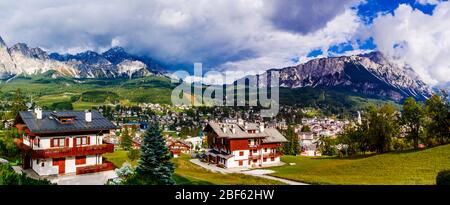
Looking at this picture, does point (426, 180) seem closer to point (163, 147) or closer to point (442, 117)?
point (163, 147)

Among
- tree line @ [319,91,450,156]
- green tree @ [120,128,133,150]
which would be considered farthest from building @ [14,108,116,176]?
tree line @ [319,91,450,156]

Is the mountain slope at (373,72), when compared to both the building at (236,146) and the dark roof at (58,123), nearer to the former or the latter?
the building at (236,146)

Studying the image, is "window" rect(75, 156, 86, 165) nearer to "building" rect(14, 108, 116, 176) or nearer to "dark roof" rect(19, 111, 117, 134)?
"building" rect(14, 108, 116, 176)

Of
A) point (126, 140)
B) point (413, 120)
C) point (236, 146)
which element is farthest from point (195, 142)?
point (413, 120)

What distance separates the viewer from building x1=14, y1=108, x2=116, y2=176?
25.9ft

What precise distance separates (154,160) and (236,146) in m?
5.57

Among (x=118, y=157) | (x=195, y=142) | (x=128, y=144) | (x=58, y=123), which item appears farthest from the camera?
(x=195, y=142)

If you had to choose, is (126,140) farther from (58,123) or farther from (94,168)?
(94,168)

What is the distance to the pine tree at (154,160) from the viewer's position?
7121 millimetres

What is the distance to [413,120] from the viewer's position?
63.9ft

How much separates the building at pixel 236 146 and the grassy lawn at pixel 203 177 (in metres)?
1.23

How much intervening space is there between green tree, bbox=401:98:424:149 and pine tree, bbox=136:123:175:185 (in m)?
14.3

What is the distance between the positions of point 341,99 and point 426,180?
20.3 meters
